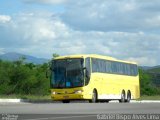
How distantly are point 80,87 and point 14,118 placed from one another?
21247mm

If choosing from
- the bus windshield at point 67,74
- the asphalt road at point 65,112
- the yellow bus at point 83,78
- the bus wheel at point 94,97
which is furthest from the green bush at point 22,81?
the asphalt road at point 65,112

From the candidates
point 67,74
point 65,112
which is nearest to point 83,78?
Result: point 67,74

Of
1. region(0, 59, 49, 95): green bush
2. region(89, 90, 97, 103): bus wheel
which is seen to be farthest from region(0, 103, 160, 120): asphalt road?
region(0, 59, 49, 95): green bush

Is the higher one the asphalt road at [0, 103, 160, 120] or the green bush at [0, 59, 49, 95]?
the green bush at [0, 59, 49, 95]

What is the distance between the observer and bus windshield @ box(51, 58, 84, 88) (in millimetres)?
40844

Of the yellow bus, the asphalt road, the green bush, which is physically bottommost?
the asphalt road

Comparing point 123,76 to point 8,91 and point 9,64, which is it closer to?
point 8,91

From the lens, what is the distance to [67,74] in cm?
4094

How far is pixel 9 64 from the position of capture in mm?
75875

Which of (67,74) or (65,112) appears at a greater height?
(67,74)

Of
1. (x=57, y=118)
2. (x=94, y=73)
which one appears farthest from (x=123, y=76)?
(x=57, y=118)

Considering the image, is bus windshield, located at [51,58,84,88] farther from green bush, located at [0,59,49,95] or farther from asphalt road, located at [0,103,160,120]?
green bush, located at [0,59,49,95]

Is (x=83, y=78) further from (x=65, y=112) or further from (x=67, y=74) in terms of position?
(x=65, y=112)

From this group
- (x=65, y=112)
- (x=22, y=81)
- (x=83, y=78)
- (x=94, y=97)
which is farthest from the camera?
(x=22, y=81)
